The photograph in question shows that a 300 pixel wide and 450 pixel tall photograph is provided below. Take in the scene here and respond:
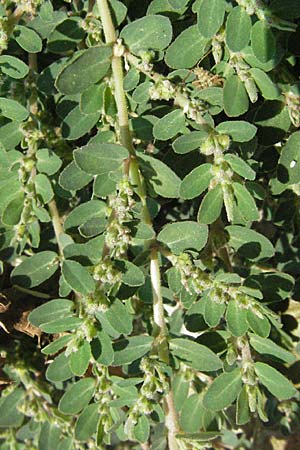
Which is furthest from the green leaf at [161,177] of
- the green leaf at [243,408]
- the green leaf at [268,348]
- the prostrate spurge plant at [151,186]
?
the green leaf at [243,408]

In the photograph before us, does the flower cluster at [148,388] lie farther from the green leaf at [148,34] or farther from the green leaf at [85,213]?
the green leaf at [148,34]

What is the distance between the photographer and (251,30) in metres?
1.86

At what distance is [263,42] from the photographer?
1.84 meters

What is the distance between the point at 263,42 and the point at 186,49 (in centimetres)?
25

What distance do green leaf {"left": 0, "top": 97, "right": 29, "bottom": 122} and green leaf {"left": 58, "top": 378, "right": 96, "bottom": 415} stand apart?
0.92m

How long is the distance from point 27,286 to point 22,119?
57cm

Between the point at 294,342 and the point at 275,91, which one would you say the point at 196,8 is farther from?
the point at 294,342

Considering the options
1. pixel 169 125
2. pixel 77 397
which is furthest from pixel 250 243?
pixel 77 397

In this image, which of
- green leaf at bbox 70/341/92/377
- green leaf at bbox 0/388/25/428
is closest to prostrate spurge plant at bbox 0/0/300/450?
green leaf at bbox 70/341/92/377

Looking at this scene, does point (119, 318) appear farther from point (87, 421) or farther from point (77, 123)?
point (77, 123)

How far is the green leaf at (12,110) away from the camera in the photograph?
2.07m

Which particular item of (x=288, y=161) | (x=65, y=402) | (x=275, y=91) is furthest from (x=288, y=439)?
(x=275, y=91)

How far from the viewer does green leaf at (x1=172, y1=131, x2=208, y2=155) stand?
1887mm

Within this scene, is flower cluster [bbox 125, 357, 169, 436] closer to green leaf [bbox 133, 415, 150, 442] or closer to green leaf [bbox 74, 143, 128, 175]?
green leaf [bbox 133, 415, 150, 442]
